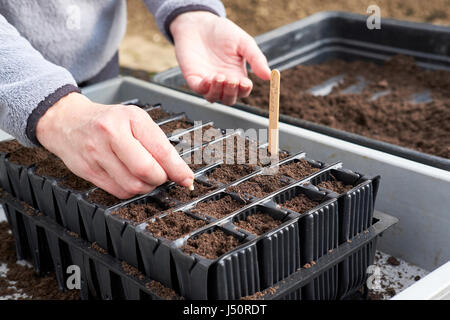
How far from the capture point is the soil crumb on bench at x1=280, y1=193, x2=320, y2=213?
3.03 ft

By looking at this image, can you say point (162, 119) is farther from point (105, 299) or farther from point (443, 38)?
point (443, 38)

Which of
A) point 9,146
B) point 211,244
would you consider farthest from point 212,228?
point 9,146

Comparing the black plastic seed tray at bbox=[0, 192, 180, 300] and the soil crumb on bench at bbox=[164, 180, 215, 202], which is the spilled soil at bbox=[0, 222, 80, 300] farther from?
the soil crumb on bench at bbox=[164, 180, 215, 202]

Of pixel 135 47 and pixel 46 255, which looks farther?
pixel 135 47

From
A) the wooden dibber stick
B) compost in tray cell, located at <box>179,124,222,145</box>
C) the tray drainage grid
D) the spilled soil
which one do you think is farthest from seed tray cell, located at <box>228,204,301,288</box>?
the spilled soil

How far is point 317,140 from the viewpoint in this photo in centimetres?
127

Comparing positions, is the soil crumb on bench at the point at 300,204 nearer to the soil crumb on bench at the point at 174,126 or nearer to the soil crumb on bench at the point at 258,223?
the soil crumb on bench at the point at 258,223

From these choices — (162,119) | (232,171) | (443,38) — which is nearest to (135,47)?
(443,38)

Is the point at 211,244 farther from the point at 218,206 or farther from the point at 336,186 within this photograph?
the point at 336,186

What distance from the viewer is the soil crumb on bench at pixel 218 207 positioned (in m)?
0.92

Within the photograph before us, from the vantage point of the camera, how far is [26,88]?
992mm

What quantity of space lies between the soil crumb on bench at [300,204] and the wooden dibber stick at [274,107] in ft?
0.54
